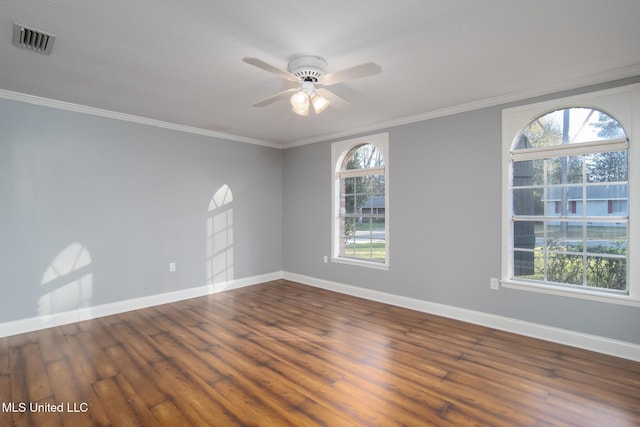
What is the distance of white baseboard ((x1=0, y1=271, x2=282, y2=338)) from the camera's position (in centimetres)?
333

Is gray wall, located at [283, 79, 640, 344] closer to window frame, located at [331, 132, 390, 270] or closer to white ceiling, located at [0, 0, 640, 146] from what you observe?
window frame, located at [331, 132, 390, 270]

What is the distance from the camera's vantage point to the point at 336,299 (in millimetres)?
4594

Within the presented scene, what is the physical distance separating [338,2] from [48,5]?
5.56 feet

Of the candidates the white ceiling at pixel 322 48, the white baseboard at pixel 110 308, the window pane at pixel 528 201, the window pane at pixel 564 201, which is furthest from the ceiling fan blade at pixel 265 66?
the white baseboard at pixel 110 308

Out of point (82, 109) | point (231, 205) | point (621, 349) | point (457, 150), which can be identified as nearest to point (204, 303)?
point (231, 205)

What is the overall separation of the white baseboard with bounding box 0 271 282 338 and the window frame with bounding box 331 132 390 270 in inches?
62.3

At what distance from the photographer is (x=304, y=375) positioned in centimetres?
249

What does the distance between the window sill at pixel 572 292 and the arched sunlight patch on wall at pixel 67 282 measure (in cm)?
467

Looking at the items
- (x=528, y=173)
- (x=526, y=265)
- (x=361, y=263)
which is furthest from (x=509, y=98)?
(x=361, y=263)

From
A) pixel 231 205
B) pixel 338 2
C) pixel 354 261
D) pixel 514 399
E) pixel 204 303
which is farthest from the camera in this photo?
pixel 231 205

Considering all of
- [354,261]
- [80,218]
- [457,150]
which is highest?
[457,150]

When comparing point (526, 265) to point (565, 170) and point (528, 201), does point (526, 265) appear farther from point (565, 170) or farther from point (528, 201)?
point (565, 170)

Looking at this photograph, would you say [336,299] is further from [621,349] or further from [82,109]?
[82,109]

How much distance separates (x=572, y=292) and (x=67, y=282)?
17.2 feet
